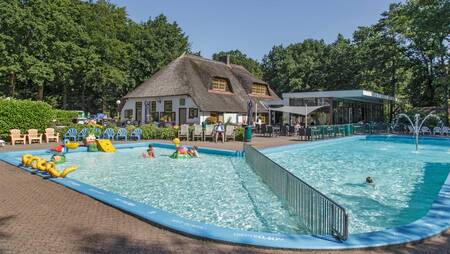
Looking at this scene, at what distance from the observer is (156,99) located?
32.9 metres

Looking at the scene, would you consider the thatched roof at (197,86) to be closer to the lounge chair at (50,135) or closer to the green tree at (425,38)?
the lounge chair at (50,135)

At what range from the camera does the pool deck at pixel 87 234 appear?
4469mm

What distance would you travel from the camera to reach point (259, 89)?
38875 millimetres

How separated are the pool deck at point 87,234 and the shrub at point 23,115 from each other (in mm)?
13802

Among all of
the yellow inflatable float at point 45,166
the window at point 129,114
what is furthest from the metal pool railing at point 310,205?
the window at point 129,114

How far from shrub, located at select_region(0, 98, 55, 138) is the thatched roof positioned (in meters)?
11.5

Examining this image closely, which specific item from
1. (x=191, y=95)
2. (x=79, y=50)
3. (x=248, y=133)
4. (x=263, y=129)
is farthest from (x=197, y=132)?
(x=79, y=50)

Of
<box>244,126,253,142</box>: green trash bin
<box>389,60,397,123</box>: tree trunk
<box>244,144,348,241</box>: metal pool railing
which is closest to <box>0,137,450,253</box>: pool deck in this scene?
<box>244,144,348,241</box>: metal pool railing

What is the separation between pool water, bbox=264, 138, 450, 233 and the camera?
752 cm

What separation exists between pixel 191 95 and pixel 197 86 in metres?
2.00

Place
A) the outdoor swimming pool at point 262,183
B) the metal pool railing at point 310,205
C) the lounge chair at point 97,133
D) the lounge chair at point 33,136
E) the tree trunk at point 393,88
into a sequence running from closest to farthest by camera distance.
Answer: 1. the metal pool railing at point 310,205
2. the outdoor swimming pool at point 262,183
3. the lounge chair at point 33,136
4. the lounge chair at point 97,133
5. the tree trunk at point 393,88

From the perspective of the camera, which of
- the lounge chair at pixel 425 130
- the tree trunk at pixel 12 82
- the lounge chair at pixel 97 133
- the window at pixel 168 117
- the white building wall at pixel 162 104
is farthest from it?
the tree trunk at pixel 12 82

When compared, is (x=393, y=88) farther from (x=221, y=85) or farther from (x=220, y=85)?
(x=220, y=85)

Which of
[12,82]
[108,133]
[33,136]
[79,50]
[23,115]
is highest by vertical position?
[79,50]
